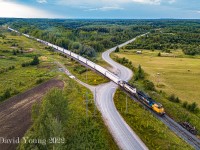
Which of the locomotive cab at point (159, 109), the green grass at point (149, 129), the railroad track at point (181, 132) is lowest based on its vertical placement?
the railroad track at point (181, 132)

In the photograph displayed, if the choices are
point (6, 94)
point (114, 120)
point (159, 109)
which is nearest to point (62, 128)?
point (114, 120)

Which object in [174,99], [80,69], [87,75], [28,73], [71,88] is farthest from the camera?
[80,69]

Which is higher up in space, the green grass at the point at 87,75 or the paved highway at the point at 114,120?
the green grass at the point at 87,75

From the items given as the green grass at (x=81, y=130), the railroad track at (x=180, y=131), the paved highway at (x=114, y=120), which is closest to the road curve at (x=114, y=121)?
the paved highway at (x=114, y=120)

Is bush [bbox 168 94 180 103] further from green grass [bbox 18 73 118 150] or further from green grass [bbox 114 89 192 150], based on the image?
green grass [bbox 18 73 118 150]

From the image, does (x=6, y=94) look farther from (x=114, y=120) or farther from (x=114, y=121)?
(x=114, y=121)

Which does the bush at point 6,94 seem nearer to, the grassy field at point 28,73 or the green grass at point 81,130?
the grassy field at point 28,73

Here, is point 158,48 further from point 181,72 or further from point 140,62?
point 181,72
